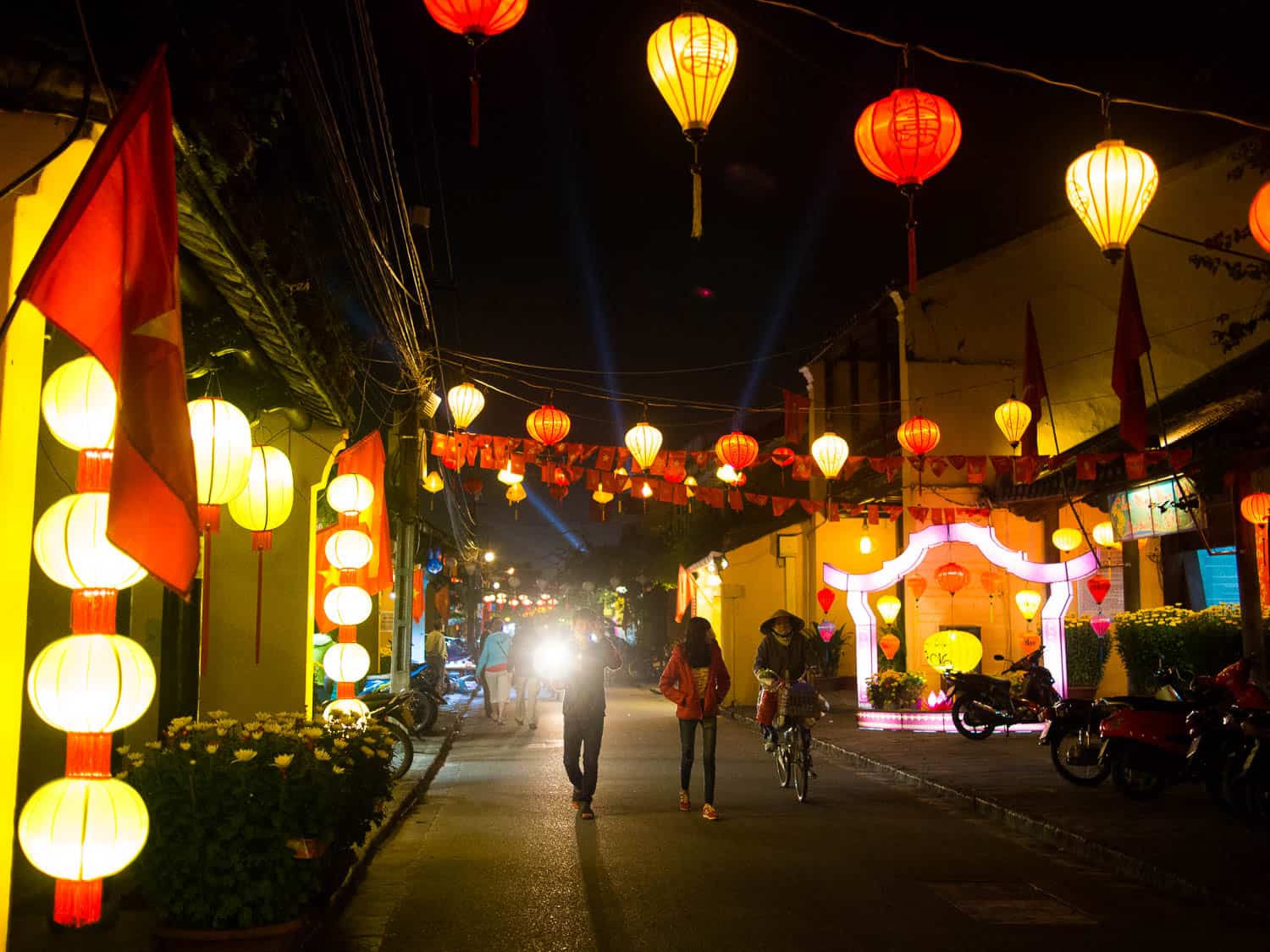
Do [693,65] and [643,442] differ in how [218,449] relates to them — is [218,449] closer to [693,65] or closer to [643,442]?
[693,65]

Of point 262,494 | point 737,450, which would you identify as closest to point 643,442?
point 737,450

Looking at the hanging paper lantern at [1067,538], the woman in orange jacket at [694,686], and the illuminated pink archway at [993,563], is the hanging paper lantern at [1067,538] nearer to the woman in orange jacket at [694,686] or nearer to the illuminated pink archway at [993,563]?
the illuminated pink archway at [993,563]

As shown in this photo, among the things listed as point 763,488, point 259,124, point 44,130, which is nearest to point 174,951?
point 44,130

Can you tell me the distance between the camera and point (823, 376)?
113 feet

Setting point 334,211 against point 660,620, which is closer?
point 334,211

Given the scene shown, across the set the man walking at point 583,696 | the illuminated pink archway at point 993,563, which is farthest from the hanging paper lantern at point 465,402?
the illuminated pink archway at point 993,563

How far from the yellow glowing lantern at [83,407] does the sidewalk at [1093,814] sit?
7.65 meters

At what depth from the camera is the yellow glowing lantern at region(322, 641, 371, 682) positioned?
1237cm

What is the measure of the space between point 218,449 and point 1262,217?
322 inches

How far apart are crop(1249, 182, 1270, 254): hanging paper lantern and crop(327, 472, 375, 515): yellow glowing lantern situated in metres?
8.83

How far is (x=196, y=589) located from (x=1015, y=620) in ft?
59.6

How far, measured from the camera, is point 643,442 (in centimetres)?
1727

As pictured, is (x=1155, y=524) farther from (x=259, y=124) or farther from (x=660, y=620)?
(x=660, y=620)

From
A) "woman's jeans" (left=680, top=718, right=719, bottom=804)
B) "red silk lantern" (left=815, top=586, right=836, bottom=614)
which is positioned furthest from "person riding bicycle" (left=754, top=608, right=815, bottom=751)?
"red silk lantern" (left=815, top=586, right=836, bottom=614)
